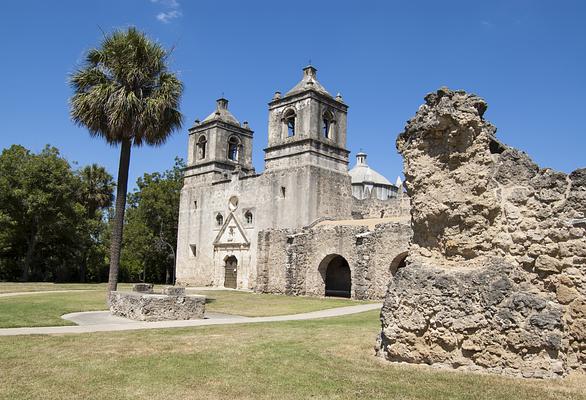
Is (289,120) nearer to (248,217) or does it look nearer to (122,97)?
(248,217)

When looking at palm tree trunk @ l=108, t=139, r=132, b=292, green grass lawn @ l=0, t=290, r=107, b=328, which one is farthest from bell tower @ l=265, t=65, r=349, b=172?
green grass lawn @ l=0, t=290, r=107, b=328

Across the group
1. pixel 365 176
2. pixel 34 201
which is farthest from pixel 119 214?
pixel 365 176

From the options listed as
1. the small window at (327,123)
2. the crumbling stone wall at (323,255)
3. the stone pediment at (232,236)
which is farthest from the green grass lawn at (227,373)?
the small window at (327,123)

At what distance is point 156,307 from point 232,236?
22.1 m

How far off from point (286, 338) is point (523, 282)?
4582mm

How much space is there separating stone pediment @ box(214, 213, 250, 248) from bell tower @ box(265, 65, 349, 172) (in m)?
4.51

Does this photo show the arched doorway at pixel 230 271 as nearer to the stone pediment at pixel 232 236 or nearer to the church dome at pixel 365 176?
the stone pediment at pixel 232 236

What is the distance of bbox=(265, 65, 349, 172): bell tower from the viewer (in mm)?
31297

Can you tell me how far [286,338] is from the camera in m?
9.61

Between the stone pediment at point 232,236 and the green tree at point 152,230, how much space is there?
329 inches

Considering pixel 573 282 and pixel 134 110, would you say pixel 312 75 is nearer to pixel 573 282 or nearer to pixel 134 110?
pixel 134 110

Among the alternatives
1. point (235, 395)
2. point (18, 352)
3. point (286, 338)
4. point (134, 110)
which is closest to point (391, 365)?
point (235, 395)

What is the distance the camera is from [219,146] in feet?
126

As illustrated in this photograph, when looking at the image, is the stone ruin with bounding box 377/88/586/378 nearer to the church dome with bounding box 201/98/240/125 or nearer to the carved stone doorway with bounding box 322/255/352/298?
the carved stone doorway with bounding box 322/255/352/298
